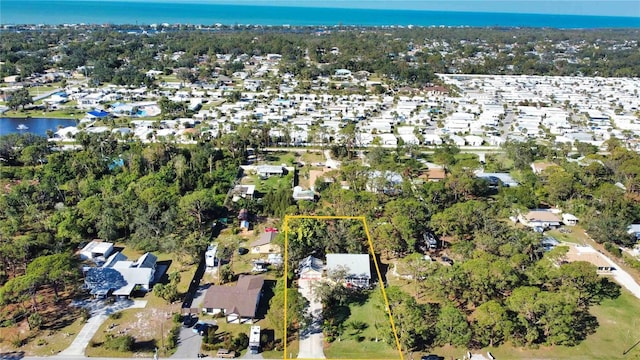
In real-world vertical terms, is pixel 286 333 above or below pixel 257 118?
below

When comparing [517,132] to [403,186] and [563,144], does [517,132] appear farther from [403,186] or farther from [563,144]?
[403,186]

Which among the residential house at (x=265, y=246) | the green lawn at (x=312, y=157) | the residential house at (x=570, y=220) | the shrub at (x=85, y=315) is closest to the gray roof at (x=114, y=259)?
the shrub at (x=85, y=315)

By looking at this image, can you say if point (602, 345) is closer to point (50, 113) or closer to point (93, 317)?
point (93, 317)

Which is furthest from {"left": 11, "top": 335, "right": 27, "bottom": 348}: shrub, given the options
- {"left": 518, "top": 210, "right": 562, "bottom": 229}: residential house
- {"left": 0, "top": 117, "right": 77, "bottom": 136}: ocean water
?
{"left": 0, "top": 117, "right": 77, "bottom": 136}: ocean water

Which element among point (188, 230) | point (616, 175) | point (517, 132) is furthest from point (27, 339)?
point (517, 132)

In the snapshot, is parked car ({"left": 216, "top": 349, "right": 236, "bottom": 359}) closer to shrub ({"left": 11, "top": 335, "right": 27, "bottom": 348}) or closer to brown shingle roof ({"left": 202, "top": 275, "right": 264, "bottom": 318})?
brown shingle roof ({"left": 202, "top": 275, "right": 264, "bottom": 318})

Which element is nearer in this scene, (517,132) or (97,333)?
(97,333)

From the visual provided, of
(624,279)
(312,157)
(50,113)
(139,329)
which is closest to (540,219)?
(624,279)
